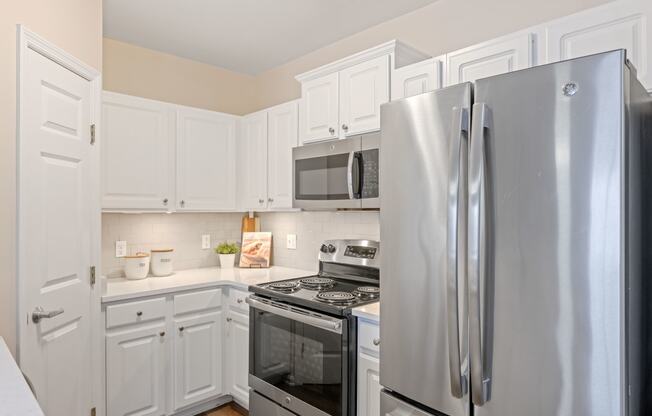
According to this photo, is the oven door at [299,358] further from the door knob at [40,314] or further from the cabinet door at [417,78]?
the cabinet door at [417,78]

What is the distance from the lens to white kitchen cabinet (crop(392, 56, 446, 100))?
2.05 meters

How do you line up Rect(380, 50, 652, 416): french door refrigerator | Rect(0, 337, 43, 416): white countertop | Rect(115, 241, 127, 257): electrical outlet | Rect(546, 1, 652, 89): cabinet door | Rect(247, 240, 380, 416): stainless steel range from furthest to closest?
Rect(115, 241, 127, 257): electrical outlet
Rect(247, 240, 380, 416): stainless steel range
Rect(546, 1, 652, 89): cabinet door
Rect(380, 50, 652, 416): french door refrigerator
Rect(0, 337, 43, 416): white countertop

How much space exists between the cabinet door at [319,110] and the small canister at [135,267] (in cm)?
141

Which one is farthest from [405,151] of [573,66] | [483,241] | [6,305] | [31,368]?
[31,368]

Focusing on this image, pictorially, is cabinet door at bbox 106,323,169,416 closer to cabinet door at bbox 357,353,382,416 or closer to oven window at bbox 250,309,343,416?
oven window at bbox 250,309,343,416

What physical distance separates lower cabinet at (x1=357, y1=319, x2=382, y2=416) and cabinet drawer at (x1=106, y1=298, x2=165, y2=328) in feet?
4.48

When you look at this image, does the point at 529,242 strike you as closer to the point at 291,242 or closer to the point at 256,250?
the point at 291,242

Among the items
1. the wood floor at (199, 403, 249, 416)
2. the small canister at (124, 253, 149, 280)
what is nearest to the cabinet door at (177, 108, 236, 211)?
the small canister at (124, 253, 149, 280)

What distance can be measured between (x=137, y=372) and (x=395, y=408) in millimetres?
1741

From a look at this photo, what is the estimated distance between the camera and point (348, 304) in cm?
203

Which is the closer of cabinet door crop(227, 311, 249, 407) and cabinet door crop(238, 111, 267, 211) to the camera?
cabinet door crop(227, 311, 249, 407)

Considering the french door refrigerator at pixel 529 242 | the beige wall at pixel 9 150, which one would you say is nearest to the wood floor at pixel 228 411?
the beige wall at pixel 9 150

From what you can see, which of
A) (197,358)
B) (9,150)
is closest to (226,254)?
(197,358)

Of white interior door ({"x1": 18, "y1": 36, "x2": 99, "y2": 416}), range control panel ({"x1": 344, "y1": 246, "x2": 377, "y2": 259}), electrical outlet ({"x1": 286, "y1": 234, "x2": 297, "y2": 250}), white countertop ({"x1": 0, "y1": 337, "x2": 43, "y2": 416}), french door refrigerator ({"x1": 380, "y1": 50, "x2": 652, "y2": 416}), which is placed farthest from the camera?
electrical outlet ({"x1": 286, "y1": 234, "x2": 297, "y2": 250})
